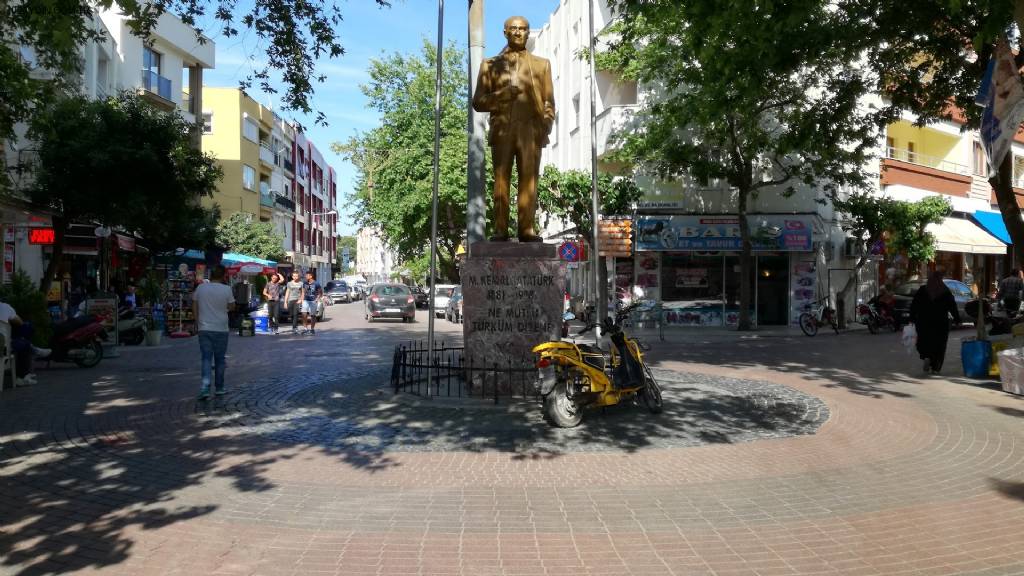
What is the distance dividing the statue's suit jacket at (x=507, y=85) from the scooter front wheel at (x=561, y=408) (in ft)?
11.8

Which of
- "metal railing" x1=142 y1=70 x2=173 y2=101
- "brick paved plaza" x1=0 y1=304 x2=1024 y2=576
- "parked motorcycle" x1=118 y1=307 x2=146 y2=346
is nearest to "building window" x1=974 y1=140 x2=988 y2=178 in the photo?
"brick paved plaza" x1=0 y1=304 x2=1024 y2=576

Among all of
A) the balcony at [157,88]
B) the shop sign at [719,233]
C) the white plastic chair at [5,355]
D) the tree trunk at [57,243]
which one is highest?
the balcony at [157,88]

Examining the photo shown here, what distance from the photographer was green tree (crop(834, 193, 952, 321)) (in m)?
23.7

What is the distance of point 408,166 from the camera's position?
3769cm

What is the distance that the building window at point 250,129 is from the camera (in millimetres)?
46781

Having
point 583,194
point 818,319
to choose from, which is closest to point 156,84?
point 583,194

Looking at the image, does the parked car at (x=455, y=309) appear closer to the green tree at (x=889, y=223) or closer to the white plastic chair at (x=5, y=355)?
the green tree at (x=889, y=223)

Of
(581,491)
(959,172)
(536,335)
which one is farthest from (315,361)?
(959,172)

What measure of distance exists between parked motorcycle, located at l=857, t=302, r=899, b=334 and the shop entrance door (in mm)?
3293

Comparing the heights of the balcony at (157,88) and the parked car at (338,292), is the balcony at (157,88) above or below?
above

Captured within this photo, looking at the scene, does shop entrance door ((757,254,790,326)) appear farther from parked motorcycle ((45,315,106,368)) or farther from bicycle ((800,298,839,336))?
parked motorcycle ((45,315,106,368))

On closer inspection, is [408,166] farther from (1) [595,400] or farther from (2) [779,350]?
(1) [595,400]

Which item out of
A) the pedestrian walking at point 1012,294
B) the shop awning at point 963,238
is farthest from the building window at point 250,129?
the pedestrian walking at point 1012,294

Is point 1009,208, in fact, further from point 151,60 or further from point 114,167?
point 151,60
